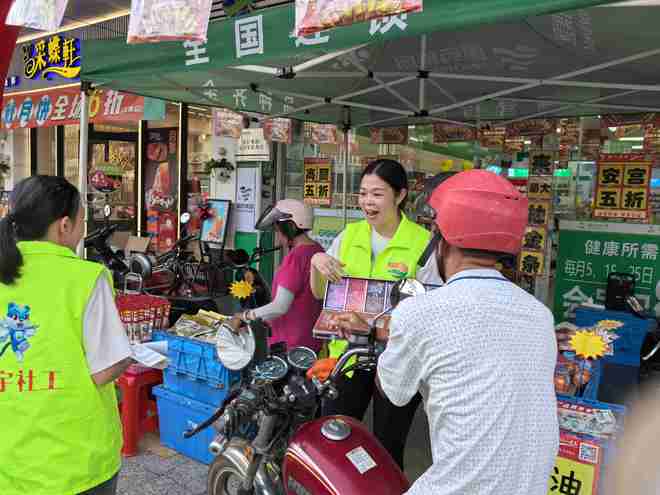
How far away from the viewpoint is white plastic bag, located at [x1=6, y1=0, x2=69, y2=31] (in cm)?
311

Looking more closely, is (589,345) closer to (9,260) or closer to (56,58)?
(9,260)

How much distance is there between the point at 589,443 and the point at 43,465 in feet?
6.54

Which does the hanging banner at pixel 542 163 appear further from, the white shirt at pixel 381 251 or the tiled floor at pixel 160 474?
the tiled floor at pixel 160 474

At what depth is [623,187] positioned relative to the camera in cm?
575

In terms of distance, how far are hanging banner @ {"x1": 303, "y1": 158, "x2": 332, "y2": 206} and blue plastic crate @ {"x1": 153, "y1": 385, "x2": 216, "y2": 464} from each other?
473 cm

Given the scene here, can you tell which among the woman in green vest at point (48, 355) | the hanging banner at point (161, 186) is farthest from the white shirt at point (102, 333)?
the hanging banner at point (161, 186)

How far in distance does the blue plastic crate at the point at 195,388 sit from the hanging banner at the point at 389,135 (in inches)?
189

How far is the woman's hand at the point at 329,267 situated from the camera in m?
2.26

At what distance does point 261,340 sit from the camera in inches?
80.3

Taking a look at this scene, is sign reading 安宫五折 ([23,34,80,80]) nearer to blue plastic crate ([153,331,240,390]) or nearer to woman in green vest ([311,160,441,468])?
blue plastic crate ([153,331,240,390])

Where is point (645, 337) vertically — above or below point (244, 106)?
below

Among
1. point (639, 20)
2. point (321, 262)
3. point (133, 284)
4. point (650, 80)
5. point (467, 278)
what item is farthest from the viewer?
point (133, 284)

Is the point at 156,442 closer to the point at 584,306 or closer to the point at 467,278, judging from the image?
the point at 467,278

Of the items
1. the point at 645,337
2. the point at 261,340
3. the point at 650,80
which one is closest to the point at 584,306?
the point at 645,337
